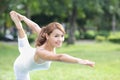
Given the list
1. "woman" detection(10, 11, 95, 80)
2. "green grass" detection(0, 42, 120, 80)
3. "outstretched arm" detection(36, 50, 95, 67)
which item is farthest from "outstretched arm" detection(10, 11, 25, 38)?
"green grass" detection(0, 42, 120, 80)

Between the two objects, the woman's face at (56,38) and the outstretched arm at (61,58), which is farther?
the woman's face at (56,38)

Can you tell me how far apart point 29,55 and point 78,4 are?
110 feet

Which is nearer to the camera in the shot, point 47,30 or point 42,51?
point 42,51

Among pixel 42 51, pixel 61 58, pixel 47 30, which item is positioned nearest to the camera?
pixel 61 58

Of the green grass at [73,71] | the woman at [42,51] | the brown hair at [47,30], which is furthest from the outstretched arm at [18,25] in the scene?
the green grass at [73,71]

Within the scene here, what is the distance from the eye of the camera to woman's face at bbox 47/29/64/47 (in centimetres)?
648

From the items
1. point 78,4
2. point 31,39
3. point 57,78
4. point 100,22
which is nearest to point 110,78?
point 57,78

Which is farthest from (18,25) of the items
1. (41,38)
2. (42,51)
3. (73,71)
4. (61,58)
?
(73,71)

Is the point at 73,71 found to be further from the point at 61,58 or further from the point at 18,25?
the point at 61,58

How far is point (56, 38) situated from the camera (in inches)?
256

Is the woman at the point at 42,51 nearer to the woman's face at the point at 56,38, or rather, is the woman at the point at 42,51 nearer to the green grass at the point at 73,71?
the woman's face at the point at 56,38

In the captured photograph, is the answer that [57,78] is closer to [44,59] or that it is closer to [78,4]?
[44,59]

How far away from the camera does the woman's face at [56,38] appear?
6484 millimetres

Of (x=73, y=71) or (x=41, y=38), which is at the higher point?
(x=41, y=38)
